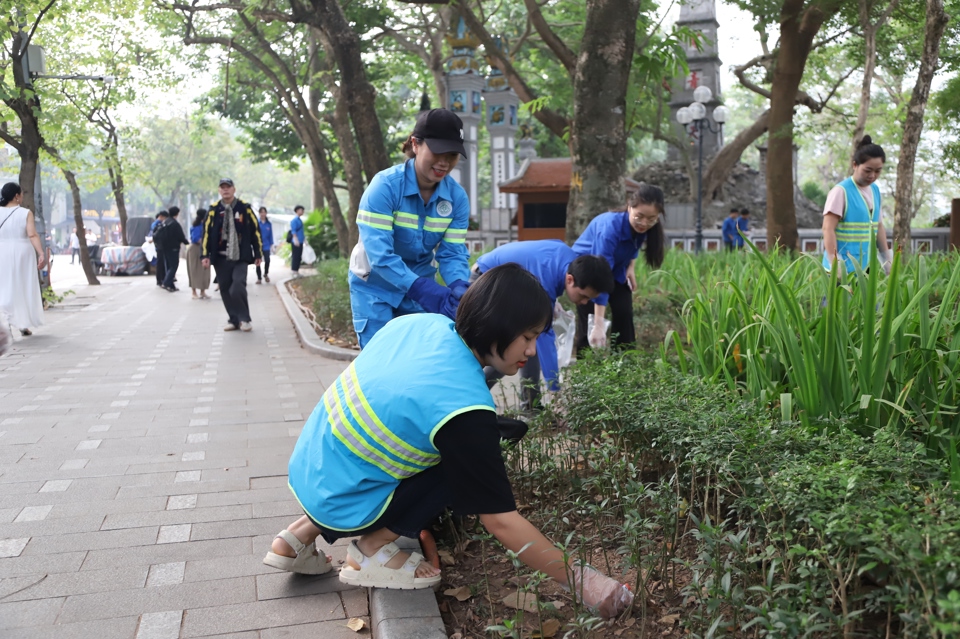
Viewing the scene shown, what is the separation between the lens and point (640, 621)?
110 inches

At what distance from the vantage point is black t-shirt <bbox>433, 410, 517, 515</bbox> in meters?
2.62

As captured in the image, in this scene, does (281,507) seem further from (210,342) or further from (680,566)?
(210,342)

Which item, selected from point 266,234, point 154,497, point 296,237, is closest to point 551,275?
point 154,497

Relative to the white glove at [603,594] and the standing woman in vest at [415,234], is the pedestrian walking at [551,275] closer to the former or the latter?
the standing woman in vest at [415,234]

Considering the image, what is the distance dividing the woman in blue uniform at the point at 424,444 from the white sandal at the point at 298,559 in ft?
0.64

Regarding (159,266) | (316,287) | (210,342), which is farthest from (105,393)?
(159,266)

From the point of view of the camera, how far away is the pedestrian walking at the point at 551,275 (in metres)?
4.77

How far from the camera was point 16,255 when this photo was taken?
10297 millimetres

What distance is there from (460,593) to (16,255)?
8.84 metres

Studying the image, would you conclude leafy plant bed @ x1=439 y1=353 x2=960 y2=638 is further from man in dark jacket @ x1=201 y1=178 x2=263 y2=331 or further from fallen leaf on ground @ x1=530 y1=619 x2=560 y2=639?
man in dark jacket @ x1=201 y1=178 x2=263 y2=331

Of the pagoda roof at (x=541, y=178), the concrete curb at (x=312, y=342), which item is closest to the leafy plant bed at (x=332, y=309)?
the concrete curb at (x=312, y=342)

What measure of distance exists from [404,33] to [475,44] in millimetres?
1732

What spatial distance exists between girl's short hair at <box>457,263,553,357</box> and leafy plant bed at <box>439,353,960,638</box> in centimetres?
62

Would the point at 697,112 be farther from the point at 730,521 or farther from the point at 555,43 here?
the point at 730,521
